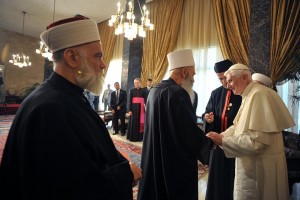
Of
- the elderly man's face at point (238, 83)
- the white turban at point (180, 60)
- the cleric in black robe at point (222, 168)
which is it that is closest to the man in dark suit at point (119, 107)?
the cleric in black robe at point (222, 168)

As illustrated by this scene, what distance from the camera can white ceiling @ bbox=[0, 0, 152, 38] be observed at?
9070mm

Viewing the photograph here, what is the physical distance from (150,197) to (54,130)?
161 cm

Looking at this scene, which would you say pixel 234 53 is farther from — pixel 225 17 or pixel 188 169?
pixel 188 169

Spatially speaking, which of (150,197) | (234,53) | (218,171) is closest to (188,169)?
(150,197)

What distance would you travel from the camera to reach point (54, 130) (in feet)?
3.35

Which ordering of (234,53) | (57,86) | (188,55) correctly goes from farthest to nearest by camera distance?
(234,53)
(188,55)
(57,86)

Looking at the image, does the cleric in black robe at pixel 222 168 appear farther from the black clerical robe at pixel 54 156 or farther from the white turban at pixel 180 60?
the black clerical robe at pixel 54 156

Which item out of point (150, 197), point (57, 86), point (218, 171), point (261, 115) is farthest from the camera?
point (218, 171)

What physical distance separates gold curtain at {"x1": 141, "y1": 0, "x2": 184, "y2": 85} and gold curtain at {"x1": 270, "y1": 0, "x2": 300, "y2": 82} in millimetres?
3338

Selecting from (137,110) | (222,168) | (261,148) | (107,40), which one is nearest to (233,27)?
(137,110)

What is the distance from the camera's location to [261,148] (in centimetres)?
198

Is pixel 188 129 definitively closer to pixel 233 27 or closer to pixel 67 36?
pixel 67 36

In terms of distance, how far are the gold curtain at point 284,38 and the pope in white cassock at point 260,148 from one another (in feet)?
9.60

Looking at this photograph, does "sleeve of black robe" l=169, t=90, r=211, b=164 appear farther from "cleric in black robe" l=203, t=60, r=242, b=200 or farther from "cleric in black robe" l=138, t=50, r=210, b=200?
"cleric in black robe" l=203, t=60, r=242, b=200
